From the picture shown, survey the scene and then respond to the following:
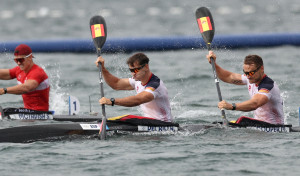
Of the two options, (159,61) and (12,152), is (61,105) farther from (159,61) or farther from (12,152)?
(159,61)

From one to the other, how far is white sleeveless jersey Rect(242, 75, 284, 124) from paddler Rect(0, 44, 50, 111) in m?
3.63

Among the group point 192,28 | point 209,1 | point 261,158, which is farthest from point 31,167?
point 209,1

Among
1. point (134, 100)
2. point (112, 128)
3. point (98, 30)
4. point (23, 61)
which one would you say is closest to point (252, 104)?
point (134, 100)

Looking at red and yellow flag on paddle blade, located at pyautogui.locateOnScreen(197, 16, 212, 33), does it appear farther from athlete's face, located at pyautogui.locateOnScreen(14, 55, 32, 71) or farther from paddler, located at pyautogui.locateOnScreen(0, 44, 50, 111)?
athlete's face, located at pyautogui.locateOnScreen(14, 55, 32, 71)

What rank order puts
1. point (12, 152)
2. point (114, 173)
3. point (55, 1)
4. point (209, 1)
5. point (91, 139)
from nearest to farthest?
point (114, 173) → point (12, 152) → point (91, 139) → point (209, 1) → point (55, 1)

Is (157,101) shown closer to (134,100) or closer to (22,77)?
(134,100)

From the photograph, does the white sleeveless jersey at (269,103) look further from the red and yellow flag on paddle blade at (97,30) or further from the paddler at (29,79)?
the paddler at (29,79)

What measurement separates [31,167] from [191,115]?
5116mm

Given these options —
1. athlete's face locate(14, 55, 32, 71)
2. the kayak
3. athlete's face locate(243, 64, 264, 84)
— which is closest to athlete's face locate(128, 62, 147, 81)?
the kayak

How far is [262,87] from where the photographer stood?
976 centimetres

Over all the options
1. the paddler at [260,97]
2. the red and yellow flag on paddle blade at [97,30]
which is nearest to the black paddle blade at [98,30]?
the red and yellow flag on paddle blade at [97,30]

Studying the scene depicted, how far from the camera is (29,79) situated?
1126 cm

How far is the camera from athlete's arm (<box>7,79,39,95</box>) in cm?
1101

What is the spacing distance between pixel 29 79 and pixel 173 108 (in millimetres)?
3831
